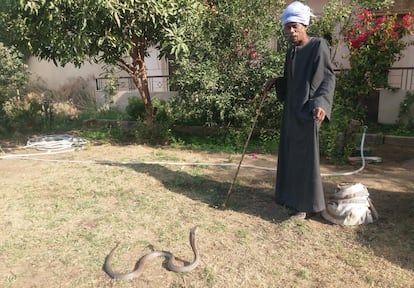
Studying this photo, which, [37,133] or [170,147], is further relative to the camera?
[37,133]

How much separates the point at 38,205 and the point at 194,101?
2967 mm

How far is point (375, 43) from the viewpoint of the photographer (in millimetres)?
7016

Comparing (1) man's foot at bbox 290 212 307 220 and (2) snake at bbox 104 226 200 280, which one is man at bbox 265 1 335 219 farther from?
(2) snake at bbox 104 226 200 280

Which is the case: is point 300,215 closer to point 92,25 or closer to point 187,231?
point 187,231

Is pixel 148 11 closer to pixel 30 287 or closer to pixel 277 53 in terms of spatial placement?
pixel 277 53

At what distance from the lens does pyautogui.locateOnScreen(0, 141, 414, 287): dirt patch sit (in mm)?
2562

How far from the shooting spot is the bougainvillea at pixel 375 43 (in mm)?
6855

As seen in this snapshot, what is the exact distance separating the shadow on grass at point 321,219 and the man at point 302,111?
0.30 meters

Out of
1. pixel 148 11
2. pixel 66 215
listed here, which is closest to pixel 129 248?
pixel 66 215

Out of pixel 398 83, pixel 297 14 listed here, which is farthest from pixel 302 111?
pixel 398 83

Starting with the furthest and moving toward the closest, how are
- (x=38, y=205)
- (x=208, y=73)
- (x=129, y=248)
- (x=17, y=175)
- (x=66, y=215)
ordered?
(x=208, y=73)
(x=17, y=175)
(x=38, y=205)
(x=66, y=215)
(x=129, y=248)

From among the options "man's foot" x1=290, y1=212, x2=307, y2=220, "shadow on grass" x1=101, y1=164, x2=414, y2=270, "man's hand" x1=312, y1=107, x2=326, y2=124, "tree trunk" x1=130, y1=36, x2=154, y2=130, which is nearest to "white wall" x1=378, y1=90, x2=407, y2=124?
"shadow on grass" x1=101, y1=164, x2=414, y2=270

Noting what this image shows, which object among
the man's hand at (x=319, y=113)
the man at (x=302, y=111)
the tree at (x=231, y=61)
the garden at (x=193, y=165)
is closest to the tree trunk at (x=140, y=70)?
the garden at (x=193, y=165)

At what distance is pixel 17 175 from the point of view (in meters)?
5.00
